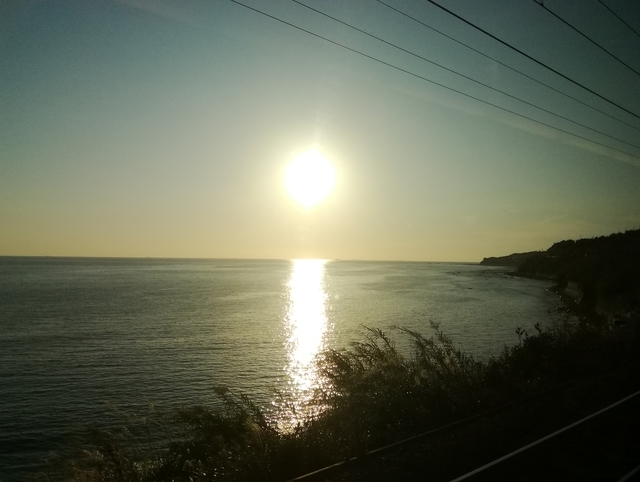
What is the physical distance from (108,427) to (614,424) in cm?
2047

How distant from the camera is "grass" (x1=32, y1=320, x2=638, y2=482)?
28.5ft

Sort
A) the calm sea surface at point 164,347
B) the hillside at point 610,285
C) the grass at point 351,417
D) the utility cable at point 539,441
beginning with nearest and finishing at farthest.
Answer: the utility cable at point 539,441, the grass at point 351,417, the calm sea surface at point 164,347, the hillside at point 610,285

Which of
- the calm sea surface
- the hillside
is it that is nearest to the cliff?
the hillside

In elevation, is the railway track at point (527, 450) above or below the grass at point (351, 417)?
below

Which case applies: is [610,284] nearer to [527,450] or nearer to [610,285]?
[610,285]

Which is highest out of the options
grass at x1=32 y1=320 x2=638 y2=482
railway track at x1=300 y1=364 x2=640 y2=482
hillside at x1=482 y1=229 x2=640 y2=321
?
hillside at x1=482 y1=229 x2=640 y2=321

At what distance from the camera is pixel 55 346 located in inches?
1516

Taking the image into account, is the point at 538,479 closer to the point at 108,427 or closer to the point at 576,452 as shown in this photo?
the point at 576,452

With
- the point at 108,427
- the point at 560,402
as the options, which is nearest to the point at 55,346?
the point at 108,427

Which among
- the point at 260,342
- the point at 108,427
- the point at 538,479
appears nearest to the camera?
the point at 538,479

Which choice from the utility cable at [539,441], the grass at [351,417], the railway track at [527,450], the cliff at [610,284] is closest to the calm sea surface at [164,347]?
the grass at [351,417]

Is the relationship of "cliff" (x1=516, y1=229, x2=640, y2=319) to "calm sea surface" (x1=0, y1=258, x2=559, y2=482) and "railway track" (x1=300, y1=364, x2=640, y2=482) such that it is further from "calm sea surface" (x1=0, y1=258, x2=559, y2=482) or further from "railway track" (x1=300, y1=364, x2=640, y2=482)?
"railway track" (x1=300, y1=364, x2=640, y2=482)

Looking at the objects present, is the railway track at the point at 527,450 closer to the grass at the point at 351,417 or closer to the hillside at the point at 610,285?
the grass at the point at 351,417

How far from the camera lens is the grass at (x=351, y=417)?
28.5ft
